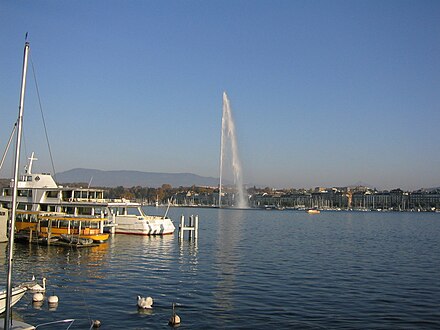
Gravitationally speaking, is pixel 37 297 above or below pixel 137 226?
below

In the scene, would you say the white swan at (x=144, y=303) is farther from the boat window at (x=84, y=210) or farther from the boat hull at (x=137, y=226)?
the boat hull at (x=137, y=226)

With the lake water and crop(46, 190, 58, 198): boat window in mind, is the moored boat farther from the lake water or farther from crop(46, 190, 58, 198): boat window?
crop(46, 190, 58, 198): boat window

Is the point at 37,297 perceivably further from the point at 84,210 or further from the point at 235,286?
the point at 84,210

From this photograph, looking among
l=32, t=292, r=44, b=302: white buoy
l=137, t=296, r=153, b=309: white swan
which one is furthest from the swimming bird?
l=32, t=292, r=44, b=302: white buoy

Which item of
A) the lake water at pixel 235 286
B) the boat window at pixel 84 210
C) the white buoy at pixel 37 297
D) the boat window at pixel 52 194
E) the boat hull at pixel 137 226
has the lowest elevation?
the lake water at pixel 235 286

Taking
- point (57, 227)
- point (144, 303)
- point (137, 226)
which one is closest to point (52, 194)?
point (57, 227)

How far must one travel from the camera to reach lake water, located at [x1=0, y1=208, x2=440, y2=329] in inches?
839

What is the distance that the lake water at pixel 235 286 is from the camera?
2131cm

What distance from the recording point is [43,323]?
1961 centimetres

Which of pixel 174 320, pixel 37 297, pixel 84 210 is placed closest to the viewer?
pixel 174 320

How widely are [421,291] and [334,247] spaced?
2454 centimetres

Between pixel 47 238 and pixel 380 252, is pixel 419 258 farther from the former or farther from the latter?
pixel 47 238

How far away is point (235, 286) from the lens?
28.6 metres

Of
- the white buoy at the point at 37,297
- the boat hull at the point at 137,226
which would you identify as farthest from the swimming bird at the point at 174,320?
the boat hull at the point at 137,226
